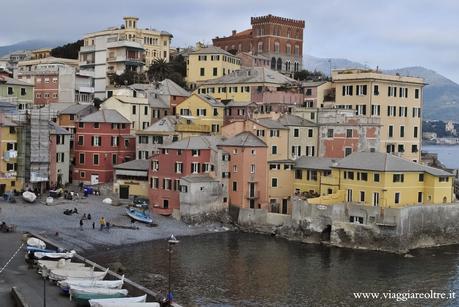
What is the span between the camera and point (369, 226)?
71562mm

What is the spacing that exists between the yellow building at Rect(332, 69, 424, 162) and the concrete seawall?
1908 cm

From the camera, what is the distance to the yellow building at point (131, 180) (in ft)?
286

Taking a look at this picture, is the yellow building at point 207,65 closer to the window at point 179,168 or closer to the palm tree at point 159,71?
the palm tree at point 159,71

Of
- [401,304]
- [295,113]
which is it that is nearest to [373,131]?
[295,113]

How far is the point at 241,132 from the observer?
283 feet

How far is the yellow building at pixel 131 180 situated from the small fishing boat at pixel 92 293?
1649 inches

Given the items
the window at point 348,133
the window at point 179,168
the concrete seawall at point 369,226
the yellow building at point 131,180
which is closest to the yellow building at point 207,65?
the yellow building at point 131,180

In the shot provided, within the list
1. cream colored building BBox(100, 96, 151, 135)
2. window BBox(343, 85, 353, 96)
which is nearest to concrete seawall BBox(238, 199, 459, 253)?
window BBox(343, 85, 353, 96)

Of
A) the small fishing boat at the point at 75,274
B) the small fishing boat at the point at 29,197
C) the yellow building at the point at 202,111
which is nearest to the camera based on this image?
the small fishing boat at the point at 75,274

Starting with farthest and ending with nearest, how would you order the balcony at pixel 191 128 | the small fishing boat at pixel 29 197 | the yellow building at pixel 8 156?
the balcony at pixel 191 128 → the yellow building at pixel 8 156 → the small fishing boat at pixel 29 197

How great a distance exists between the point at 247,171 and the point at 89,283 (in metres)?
37.9

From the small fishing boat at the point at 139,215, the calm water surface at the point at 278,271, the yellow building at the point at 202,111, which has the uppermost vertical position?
the yellow building at the point at 202,111

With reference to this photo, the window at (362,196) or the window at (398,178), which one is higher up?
the window at (398,178)

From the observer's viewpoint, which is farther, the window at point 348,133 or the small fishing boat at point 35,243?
the window at point 348,133
